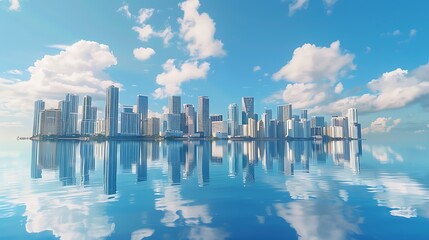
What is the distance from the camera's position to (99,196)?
99.5 feet

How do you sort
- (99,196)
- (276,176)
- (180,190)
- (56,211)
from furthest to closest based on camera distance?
1. (276,176)
2. (180,190)
3. (99,196)
4. (56,211)

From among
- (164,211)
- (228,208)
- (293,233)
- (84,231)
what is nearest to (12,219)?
(84,231)

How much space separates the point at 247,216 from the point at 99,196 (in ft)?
61.0

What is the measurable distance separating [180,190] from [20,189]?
22411 mm

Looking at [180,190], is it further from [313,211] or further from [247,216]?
[313,211]

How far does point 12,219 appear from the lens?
22.5 metres

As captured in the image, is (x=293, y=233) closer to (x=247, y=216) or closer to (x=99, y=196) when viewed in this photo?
(x=247, y=216)

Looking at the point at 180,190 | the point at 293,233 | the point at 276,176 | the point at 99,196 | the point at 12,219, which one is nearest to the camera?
the point at 293,233

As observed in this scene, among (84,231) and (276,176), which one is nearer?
(84,231)

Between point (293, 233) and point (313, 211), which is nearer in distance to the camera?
point (293, 233)

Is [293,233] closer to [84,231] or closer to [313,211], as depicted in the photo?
[313,211]

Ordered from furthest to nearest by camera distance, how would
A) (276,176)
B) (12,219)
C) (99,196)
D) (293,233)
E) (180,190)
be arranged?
(276,176)
(180,190)
(99,196)
(12,219)
(293,233)

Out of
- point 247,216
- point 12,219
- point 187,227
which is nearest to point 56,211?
point 12,219

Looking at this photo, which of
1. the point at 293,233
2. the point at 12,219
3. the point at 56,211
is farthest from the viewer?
the point at 56,211
